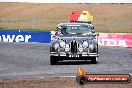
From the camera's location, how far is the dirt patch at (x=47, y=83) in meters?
14.1

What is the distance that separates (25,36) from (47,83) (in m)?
21.4

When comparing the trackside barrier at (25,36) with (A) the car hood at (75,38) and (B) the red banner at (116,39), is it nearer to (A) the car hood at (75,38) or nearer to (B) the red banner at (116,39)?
(B) the red banner at (116,39)

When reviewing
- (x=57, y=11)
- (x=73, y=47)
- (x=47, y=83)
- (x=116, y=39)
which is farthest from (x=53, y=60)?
(x=57, y=11)

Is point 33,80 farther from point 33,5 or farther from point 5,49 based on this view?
point 33,5

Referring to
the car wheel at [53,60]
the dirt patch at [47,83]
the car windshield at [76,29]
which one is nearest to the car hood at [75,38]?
the car windshield at [76,29]

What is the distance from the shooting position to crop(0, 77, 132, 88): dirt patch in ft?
46.4

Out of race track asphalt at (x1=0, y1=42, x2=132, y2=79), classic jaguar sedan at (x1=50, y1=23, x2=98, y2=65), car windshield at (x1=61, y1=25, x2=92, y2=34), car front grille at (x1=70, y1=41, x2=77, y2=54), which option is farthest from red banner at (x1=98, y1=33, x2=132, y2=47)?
car front grille at (x1=70, y1=41, x2=77, y2=54)

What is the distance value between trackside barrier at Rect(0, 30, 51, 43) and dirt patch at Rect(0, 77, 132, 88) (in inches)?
770

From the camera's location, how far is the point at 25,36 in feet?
118

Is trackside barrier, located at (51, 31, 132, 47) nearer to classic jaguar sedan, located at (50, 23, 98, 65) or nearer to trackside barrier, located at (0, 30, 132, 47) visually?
trackside barrier, located at (0, 30, 132, 47)

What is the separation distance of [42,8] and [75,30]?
50.9 metres

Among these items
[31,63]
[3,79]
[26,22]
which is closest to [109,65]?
[31,63]

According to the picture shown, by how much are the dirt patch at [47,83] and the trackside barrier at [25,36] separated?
19.5m

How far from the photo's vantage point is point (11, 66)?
2078 centimetres
